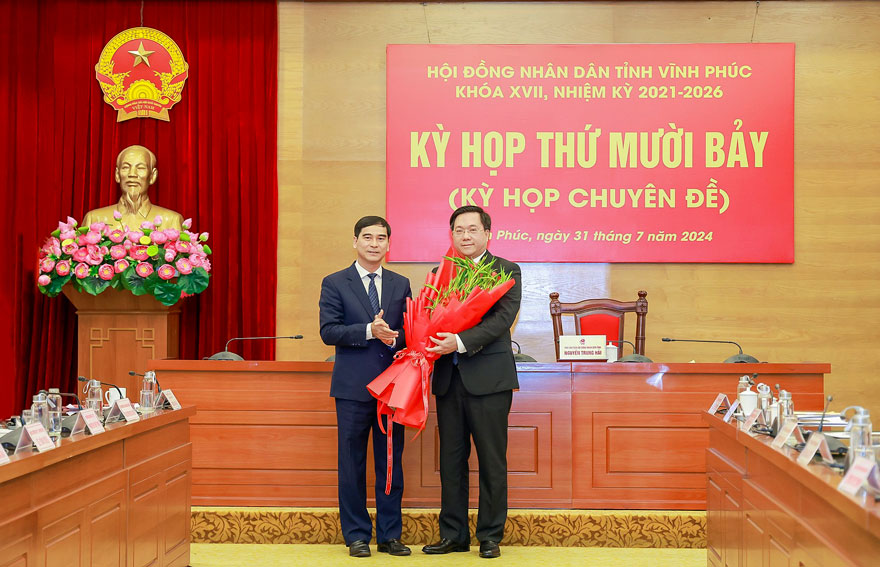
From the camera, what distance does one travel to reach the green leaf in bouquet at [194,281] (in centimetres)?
486

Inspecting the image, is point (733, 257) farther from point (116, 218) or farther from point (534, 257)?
point (116, 218)

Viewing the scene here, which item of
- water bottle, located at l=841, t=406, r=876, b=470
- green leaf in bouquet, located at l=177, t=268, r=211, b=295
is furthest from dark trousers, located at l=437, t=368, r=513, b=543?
green leaf in bouquet, located at l=177, t=268, r=211, b=295

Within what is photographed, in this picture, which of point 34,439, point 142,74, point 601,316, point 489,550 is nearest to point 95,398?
point 34,439

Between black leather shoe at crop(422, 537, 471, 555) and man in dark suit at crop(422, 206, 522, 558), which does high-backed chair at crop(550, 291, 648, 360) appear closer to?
man in dark suit at crop(422, 206, 522, 558)

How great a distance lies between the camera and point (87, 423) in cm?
229

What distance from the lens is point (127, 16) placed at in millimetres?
5578

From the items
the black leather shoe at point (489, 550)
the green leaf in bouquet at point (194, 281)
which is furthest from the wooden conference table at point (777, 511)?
the green leaf in bouquet at point (194, 281)

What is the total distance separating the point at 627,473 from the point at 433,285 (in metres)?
1.26

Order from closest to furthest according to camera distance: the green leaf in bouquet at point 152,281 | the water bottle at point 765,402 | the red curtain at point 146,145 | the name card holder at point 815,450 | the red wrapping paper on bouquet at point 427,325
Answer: the name card holder at point 815,450
the water bottle at point 765,402
the red wrapping paper on bouquet at point 427,325
the green leaf in bouquet at point 152,281
the red curtain at point 146,145

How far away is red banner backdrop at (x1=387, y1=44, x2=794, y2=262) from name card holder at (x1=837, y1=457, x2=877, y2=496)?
3.85 m

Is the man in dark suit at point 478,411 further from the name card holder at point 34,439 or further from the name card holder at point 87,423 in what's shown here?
the name card holder at point 34,439

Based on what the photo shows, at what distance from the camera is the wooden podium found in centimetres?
495

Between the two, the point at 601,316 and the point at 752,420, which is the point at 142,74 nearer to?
the point at 601,316

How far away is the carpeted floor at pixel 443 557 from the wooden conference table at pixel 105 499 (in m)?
0.39
